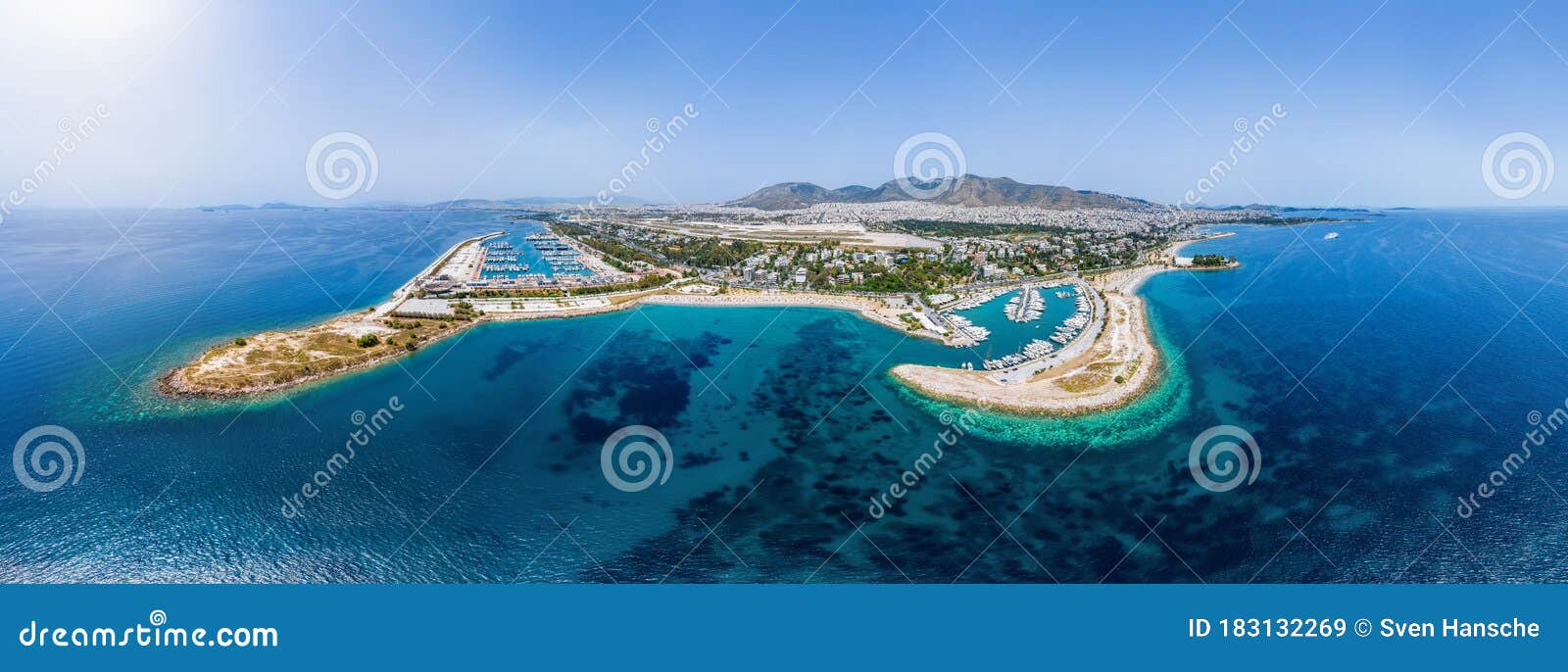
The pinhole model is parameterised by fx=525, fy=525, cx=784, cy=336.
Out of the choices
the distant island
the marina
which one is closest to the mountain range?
the distant island

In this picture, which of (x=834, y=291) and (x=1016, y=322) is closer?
(x=1016, y=322)

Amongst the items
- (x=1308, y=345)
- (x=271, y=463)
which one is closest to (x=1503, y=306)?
(x=1308, y=345)

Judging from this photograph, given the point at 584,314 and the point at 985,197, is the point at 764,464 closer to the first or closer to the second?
the point at 584,314

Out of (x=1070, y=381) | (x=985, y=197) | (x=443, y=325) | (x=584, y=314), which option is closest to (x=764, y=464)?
(x=1070, y=381)

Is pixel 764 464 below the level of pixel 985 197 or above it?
below

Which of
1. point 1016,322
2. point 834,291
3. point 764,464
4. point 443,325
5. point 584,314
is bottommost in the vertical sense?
point 443,325

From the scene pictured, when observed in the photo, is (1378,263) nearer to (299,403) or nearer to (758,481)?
(758,481)

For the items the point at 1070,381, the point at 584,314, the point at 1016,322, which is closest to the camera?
the point at 1070,381

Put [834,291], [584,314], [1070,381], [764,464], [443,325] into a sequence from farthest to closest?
[834,291]
[584,314]
[443,325]
[1070,381]
[764,464]
